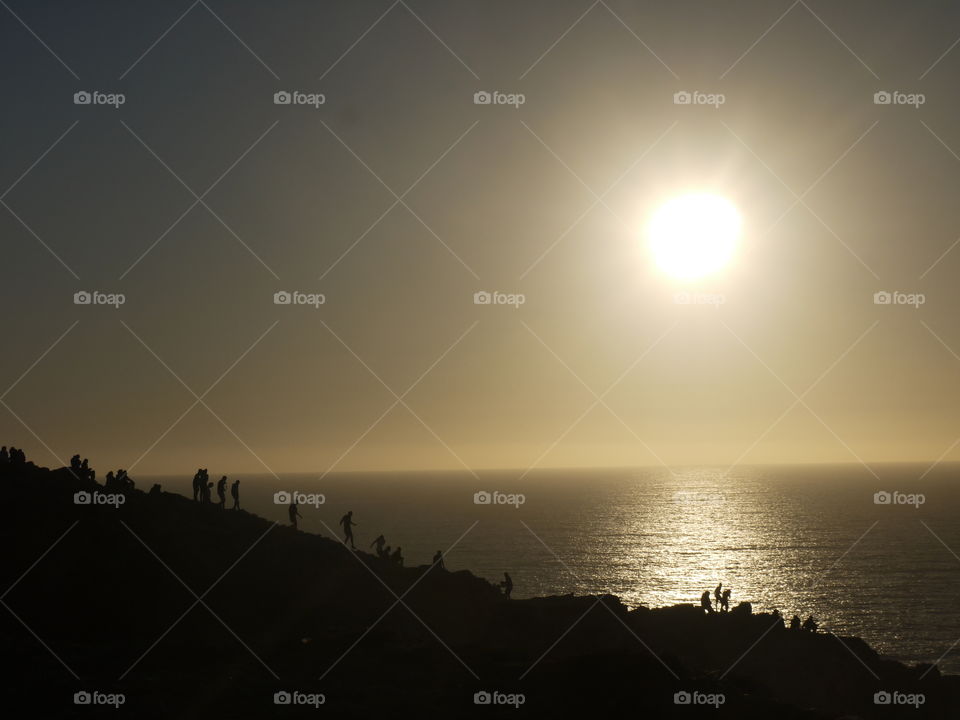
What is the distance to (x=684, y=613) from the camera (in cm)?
3544

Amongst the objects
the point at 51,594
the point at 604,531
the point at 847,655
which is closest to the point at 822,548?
the point at 604,531

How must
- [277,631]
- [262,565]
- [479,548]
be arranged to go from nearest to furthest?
[277,631] < [262,565] < [479,548]

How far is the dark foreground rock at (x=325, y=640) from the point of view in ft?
69.5

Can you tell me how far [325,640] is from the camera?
25.7 metres

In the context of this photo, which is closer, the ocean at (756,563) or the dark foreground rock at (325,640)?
the dark foreground rock at (325,640)

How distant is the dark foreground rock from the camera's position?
2119 cm

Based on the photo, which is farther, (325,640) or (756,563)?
(756,563)

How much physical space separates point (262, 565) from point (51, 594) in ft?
26.7

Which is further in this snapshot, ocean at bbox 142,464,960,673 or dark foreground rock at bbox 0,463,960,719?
ocean at bbox 142,464,960,673

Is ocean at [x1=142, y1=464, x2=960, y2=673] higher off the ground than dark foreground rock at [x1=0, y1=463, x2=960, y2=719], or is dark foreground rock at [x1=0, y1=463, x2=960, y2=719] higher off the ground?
ocean at [x1=142, y1=464, x2=960, y2=673]

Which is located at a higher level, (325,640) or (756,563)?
(756,563)

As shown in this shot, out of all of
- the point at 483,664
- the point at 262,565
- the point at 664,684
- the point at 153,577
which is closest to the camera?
the point at 664,684

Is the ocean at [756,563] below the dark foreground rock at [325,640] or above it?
above

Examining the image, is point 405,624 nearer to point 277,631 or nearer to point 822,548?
point 277,631
